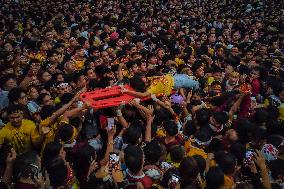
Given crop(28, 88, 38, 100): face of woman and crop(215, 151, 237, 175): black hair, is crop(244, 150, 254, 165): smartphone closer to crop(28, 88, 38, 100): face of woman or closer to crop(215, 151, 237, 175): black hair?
crop(215, 151, 237, 175): black hair

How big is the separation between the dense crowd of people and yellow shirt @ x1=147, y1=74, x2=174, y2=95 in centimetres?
2

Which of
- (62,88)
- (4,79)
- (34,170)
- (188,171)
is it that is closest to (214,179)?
(188,171)

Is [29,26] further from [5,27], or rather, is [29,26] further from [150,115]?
[150,115]

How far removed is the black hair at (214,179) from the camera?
334cm

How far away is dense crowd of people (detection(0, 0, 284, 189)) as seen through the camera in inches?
142

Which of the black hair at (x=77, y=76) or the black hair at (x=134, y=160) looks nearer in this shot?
the black hair at (x=134, y=160)

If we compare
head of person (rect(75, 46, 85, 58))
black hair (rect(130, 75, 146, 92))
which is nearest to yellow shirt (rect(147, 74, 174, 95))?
black hair (rect(130, 75, 146, 92))

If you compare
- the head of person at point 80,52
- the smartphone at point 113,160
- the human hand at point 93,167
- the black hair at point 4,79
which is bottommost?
the head of person at point 80,52

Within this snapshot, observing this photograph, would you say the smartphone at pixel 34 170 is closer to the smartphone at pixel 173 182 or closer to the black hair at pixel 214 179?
the smartphone at pixel 173 182

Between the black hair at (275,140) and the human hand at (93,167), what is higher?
the human hand at (93,167)

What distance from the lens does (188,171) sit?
341 centimetres

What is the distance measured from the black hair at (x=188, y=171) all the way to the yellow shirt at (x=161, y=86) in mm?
1841

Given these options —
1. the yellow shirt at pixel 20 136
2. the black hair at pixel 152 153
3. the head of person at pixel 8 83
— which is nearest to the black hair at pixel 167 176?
the black hair at pixel 152 153

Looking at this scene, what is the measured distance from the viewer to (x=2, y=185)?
311cm
